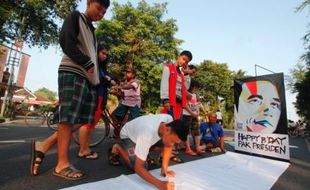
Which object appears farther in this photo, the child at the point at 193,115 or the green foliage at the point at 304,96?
the green foliage at the point at 304,96

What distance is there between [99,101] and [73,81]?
1529 mm

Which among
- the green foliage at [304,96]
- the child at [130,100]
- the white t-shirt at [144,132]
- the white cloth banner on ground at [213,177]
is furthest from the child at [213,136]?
the green foliage at [304,96]

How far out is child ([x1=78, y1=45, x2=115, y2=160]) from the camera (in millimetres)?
3512

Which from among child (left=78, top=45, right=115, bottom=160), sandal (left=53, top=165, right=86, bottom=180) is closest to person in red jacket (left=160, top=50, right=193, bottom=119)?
child (left=78, top=45, right=115, bottom=160)

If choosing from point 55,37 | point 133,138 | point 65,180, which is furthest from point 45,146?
point 55,37

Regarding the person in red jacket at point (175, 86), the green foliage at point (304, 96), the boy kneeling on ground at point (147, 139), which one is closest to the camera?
the boy kneeling on ground at point (147, 139)

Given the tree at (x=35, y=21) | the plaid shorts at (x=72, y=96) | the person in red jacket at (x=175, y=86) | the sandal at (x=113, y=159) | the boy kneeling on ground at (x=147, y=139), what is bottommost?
the sandal at (x=113, y=159)

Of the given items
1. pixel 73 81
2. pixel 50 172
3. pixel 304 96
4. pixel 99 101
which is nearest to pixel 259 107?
pixel 99 101

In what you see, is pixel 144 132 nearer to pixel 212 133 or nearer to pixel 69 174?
pixel 69 174

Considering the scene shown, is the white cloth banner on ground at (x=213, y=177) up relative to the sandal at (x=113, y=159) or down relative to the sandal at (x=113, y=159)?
down

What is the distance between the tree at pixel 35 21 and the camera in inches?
571

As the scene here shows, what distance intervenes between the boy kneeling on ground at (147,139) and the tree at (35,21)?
537 inches

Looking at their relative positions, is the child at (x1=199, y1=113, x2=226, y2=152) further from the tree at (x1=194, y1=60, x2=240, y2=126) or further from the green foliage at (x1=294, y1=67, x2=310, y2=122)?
the tree at (x1=194, y1=60, x2=240, y2=126)

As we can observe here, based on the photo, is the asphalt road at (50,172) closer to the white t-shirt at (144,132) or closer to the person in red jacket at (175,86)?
the white t-shirt at (144,132)
